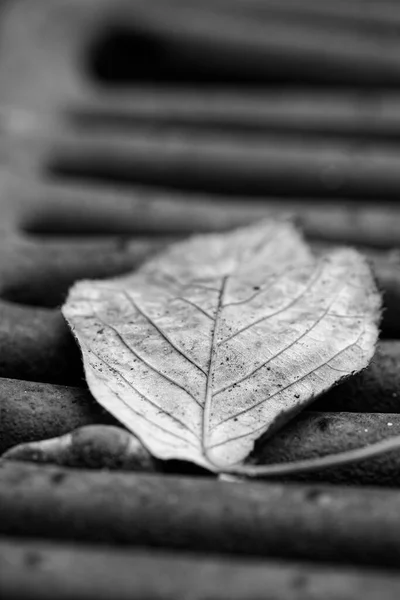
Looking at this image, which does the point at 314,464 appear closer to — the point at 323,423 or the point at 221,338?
the point at 323,423

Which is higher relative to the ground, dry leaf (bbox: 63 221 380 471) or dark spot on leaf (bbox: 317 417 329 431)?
dry leaf (bbox: 63 221 380 471)

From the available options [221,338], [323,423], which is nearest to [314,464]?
[323,423]

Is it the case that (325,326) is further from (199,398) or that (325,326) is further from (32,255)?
(32,255)

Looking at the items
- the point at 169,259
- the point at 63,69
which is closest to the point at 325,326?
the point at 169,259

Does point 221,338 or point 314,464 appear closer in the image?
point 314,464

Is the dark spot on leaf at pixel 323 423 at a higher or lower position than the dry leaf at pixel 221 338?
lower
